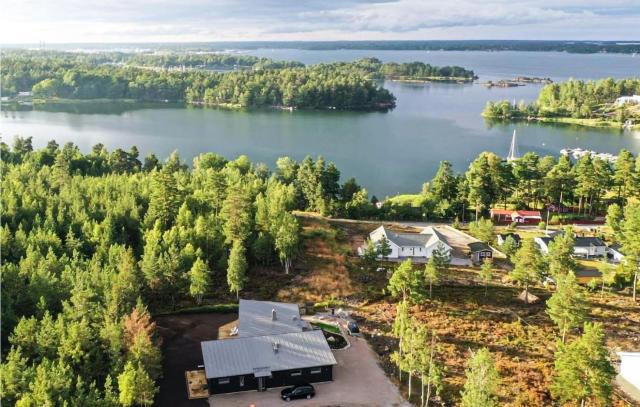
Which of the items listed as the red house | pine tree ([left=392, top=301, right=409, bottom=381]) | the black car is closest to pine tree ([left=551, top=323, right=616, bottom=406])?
pine tree ([left=392, top=301, right=409, bottom=381])

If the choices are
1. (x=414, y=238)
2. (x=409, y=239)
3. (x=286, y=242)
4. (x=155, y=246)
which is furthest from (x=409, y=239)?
(x=155, y=246)

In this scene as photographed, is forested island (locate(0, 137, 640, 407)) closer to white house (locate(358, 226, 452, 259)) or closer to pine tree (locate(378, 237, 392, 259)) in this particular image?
pine tree (locate(378, 237, 392, 259))

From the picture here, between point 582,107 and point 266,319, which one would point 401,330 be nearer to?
point 266,319

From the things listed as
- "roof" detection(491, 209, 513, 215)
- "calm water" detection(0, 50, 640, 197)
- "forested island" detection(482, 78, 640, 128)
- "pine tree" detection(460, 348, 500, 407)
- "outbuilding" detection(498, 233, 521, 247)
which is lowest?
"outbuilding" detection(498, 233, 521, 247)

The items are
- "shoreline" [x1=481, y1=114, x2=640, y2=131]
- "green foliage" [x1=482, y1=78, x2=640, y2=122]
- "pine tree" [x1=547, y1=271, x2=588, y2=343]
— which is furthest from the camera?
"green foliage" [x1=482, y1=78, x2=640, y2=122]

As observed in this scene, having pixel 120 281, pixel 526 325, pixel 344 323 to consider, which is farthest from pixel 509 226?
pixel 120 281

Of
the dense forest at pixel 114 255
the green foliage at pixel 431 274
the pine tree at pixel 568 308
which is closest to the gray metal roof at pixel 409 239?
the green foliage at pixel 431 274

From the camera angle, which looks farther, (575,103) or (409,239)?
(575,103)
